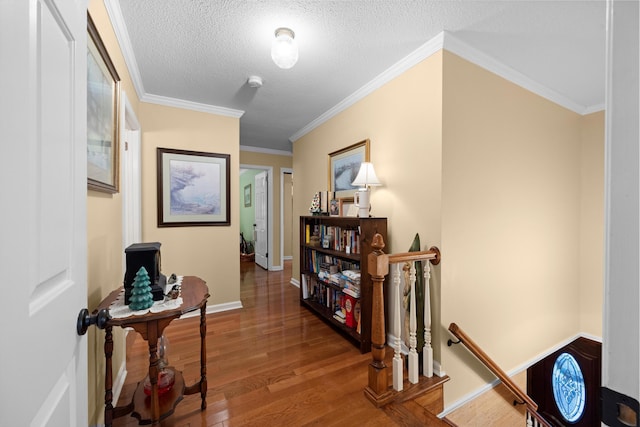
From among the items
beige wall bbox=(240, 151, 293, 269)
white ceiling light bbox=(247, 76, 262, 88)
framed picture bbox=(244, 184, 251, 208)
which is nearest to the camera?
white ceiling light bbox=(247, 76, 262, 88)

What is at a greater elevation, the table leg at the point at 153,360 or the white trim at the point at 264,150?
the white trim at the point at 264,150

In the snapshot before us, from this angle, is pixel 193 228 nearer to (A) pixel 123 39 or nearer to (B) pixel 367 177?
(A) pixel 123 39

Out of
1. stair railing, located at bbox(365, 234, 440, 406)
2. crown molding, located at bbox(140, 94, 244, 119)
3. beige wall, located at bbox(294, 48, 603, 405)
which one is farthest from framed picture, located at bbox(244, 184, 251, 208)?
stair railing, located at bbox(365, 234, 440, 406)

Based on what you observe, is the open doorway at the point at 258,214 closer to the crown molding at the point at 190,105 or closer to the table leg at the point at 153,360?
the crown molding at the point at 190,105

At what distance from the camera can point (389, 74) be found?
231cm

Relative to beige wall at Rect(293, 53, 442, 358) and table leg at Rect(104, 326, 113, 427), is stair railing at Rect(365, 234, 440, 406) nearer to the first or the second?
beige wall at Rect(293, 53, 442, 358)

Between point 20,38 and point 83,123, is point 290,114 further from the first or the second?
point 20,38

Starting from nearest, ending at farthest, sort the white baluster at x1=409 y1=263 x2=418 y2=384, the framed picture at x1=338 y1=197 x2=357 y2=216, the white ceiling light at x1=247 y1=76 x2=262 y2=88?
the white baluster at x1=409 y1=263 x2=418 y2=384, the white ceiling light at x1=247 y1=76 x2=262 y2=88, the framed picture at x1=338 y1=197 x2=357 y2=216

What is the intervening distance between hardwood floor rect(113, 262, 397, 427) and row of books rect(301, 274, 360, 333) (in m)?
0.18

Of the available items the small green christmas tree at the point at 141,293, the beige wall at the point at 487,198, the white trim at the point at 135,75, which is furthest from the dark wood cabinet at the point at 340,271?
the white trim at the point at 135,75

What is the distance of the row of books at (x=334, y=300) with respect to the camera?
2.39 metres

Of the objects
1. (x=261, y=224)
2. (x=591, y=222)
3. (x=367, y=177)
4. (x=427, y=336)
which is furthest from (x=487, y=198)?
(x=261, y=224)

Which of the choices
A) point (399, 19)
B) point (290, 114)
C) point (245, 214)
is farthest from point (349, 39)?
point (245, 214)

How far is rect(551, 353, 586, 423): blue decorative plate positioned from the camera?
3.34 m
